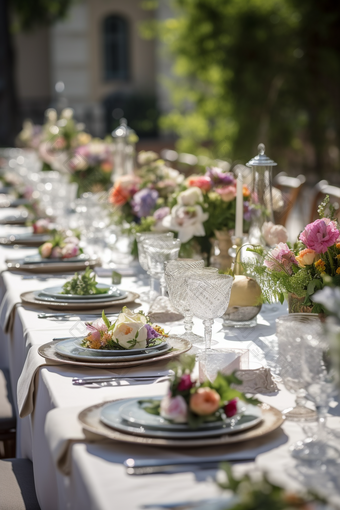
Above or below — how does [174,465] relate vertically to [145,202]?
below

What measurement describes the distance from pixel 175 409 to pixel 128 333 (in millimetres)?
439

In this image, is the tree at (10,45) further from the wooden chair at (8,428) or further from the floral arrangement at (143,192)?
the wooden chair at (8,428)

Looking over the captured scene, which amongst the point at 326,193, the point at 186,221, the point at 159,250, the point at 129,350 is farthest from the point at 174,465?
the point at 326,193

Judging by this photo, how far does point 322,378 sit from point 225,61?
8.57 meters

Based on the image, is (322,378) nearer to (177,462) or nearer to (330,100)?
(177,462)

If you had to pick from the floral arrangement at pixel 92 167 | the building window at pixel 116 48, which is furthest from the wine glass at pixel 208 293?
the building window at pixel 116 48

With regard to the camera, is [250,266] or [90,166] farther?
[90,166]

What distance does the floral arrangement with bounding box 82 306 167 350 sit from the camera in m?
1.55

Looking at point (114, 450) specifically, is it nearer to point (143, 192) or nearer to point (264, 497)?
point (264, 497)

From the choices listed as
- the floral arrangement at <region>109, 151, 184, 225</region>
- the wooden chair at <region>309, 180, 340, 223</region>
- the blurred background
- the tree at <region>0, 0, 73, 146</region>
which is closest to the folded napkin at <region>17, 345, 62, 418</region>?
the floral arrangement at <region>109, 151, 184, 225</region>

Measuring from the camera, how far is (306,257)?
1602 mm

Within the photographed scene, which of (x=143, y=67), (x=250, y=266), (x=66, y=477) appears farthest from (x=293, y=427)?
(x=143, y=67)

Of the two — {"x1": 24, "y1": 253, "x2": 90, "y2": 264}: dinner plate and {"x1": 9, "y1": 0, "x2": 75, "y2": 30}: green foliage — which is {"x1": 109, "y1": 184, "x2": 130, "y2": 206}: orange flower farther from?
{"x1": 9, "y1": 0, "x2": 75, "y2": 30}: green foliage

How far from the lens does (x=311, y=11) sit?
338 inches
